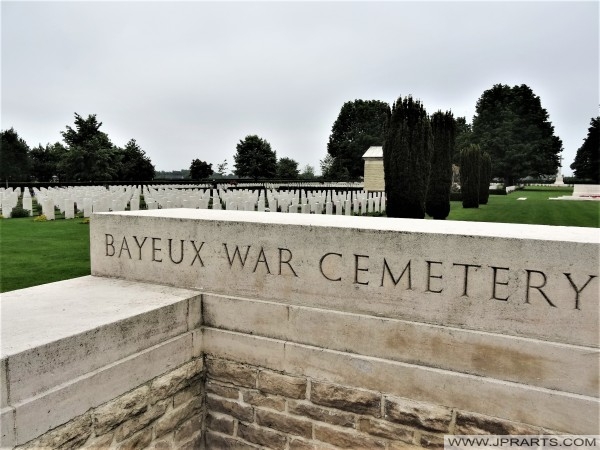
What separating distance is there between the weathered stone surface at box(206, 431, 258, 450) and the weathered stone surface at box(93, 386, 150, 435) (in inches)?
29.8

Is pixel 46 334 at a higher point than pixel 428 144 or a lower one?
lower

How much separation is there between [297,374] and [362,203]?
44.8 ft

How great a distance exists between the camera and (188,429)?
3.26 m

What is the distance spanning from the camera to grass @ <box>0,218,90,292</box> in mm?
5227

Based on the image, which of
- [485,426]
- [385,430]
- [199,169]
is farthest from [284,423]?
[199,169]

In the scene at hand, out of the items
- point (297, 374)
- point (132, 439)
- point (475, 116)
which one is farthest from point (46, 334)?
point (475, 116)

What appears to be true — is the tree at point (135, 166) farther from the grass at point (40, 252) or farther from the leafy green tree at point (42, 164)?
the grass at point (40, 252)

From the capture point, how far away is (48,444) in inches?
89.8

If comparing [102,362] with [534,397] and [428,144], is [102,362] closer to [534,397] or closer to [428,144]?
[534,397]

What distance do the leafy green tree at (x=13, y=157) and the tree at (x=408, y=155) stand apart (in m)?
38.3

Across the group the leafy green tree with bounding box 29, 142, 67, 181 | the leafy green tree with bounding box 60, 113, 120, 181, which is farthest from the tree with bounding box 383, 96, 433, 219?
the leafy green tree with bounding box 29, 142, 67, 181

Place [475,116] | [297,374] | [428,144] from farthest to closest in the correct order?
[475,116] → [428,144] → [297,374]

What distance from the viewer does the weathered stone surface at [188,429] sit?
3160 millimetres

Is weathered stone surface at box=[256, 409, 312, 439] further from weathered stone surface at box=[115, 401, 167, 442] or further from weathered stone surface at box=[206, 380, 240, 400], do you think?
weathered stone surface at box=[115, 401, 167, 442]
